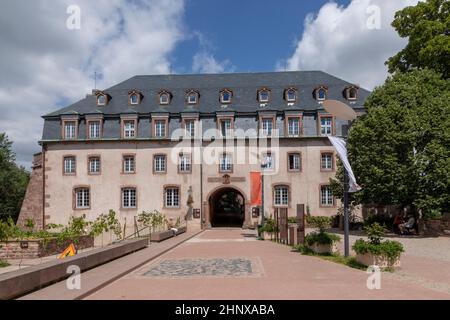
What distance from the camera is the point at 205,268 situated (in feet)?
40.4

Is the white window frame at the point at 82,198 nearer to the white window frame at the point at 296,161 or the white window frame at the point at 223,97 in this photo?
the white window frame at the point at 223,97

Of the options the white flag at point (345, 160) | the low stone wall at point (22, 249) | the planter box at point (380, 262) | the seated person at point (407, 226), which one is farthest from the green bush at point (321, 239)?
the low stone wall at point (22, 249)

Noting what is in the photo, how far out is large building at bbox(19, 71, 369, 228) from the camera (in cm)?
3528

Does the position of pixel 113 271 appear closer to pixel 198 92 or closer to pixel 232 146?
pixel 232 146

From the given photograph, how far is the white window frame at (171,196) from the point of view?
117ft

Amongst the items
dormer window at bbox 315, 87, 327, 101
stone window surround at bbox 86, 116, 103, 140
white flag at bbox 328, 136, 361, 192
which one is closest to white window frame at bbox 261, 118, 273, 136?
dormer window at bbox 315, 87, 327, 101

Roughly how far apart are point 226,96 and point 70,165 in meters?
14.7

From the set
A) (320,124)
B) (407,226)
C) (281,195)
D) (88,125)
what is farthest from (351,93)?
(88,125)

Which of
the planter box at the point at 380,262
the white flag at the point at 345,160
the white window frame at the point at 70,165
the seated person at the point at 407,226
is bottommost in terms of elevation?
the seated person at the point at 407,226

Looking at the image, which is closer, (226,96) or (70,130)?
(70,130)

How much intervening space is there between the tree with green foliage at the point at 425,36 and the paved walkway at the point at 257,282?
55.4 ft

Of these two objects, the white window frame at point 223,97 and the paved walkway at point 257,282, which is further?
the white window frame at point 223,97

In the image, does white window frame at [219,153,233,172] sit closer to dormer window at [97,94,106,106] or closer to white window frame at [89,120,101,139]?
white window frame at [89,120,101,139]

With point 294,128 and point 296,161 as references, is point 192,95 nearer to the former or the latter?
point 294,128
